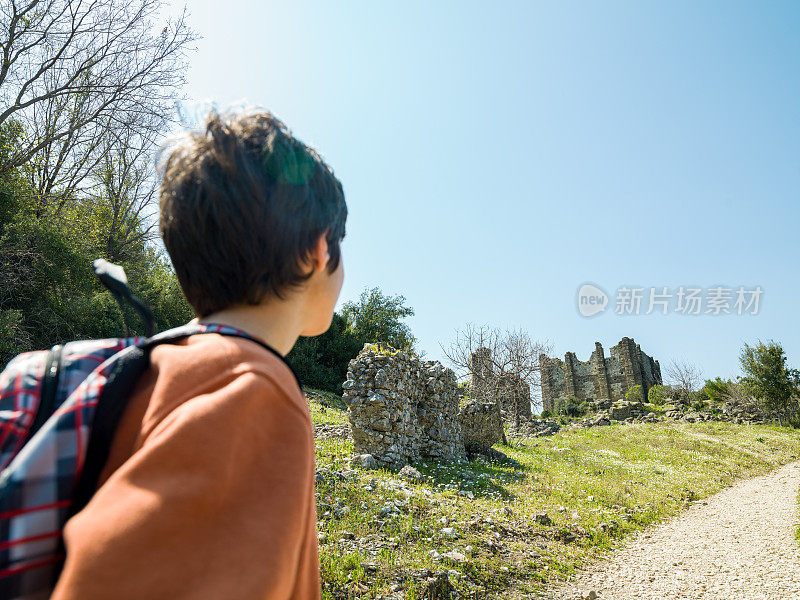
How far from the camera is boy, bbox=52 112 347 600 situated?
2.23 feet

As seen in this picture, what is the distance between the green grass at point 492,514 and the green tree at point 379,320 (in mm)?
14412

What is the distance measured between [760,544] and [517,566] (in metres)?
4.35

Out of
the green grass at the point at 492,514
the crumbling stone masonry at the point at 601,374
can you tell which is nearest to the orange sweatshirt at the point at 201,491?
the green grass at the point at 492,514

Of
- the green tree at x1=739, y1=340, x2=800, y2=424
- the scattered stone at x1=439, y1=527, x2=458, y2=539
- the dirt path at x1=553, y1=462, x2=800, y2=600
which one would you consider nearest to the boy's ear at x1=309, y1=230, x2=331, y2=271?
the dirt path at x1=553, y1=462, x2=800, y2=600

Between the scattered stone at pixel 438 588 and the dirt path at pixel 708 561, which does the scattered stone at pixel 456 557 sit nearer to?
the scattered stone at pixel 438 588

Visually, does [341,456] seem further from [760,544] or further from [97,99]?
[97,99]

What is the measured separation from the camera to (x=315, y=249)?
114 centimetres

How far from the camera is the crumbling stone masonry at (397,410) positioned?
989 centimetres

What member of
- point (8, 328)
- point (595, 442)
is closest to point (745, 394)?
point (595, 442)

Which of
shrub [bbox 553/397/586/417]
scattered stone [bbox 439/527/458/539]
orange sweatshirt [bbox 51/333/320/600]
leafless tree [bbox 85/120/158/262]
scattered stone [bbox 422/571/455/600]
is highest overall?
leafless tree [bbox 85/120/158/262]

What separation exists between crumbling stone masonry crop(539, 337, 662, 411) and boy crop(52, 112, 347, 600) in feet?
127

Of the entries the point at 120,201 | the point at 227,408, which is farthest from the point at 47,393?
the point at 120,201

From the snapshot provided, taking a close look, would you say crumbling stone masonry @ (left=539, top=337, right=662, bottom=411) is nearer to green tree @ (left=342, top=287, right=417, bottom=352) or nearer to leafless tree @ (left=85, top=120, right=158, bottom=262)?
green tree @ (left=342, top=287, right=417, bottom=352)

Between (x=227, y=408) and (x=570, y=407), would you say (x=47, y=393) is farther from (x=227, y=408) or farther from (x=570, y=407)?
(x=570, y=407)
